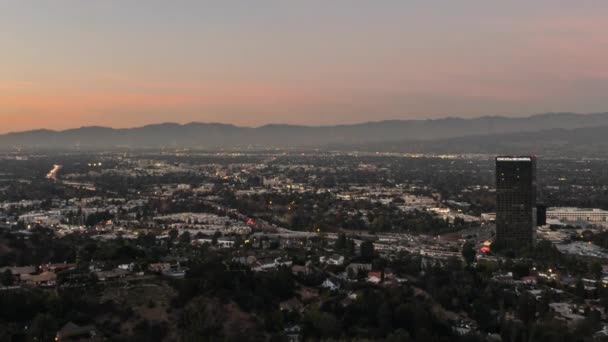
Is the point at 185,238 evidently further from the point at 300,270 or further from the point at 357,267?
the point at 357,267

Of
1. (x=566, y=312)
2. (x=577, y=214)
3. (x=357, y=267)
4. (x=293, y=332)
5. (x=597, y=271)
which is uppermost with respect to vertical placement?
(x=357, y=267)

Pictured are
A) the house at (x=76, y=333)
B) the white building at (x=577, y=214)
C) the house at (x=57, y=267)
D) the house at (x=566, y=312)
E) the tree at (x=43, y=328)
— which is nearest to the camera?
the tree at (x=43, y=328)

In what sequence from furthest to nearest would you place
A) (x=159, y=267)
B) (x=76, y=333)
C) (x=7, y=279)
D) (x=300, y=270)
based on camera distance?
(x=300, y=270) < (x=159, y=267) < (x=7, y=279) < (x=76, y=333)

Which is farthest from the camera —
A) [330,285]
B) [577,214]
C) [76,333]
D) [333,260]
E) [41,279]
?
[577,214]

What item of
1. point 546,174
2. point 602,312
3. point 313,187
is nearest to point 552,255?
point 602,312

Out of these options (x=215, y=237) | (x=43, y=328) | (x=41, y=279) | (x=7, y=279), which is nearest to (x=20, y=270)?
(x=41, y=279)

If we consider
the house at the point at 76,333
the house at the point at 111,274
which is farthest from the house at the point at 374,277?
the house at the point at 76,333

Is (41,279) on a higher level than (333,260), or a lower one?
higher

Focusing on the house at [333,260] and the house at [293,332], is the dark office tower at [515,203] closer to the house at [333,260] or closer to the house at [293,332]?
the house at [333,260]

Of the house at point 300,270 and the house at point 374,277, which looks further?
the house at point 300,270
